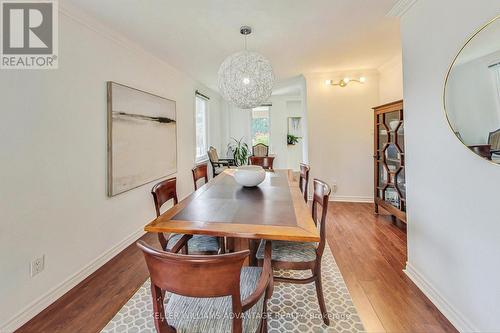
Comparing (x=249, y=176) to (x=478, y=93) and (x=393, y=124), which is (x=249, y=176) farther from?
(x=393, y=124)

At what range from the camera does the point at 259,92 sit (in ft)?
7.95

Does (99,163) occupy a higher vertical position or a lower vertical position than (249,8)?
lower

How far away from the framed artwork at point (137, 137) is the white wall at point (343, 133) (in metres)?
2.55

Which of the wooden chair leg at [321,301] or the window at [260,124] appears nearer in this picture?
the wooden chair leg at [321,301]

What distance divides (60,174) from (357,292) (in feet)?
8.29

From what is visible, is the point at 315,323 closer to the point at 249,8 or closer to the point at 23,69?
the point at 249,8

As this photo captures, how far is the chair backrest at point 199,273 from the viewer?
740mm

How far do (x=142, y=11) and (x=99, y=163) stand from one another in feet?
4.74

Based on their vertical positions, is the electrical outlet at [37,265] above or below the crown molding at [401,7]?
below

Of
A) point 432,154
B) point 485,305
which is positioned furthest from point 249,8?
point 485,305

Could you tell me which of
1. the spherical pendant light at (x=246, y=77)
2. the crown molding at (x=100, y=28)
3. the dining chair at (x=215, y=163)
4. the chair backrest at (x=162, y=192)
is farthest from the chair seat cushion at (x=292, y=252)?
the dining chair at (x=215, y=163)

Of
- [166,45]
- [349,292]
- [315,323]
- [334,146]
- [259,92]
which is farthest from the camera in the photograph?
[334,146]

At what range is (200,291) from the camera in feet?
2.55

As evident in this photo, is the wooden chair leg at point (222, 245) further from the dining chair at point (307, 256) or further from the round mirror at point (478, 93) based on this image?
the round mirror at point (478, 93)
